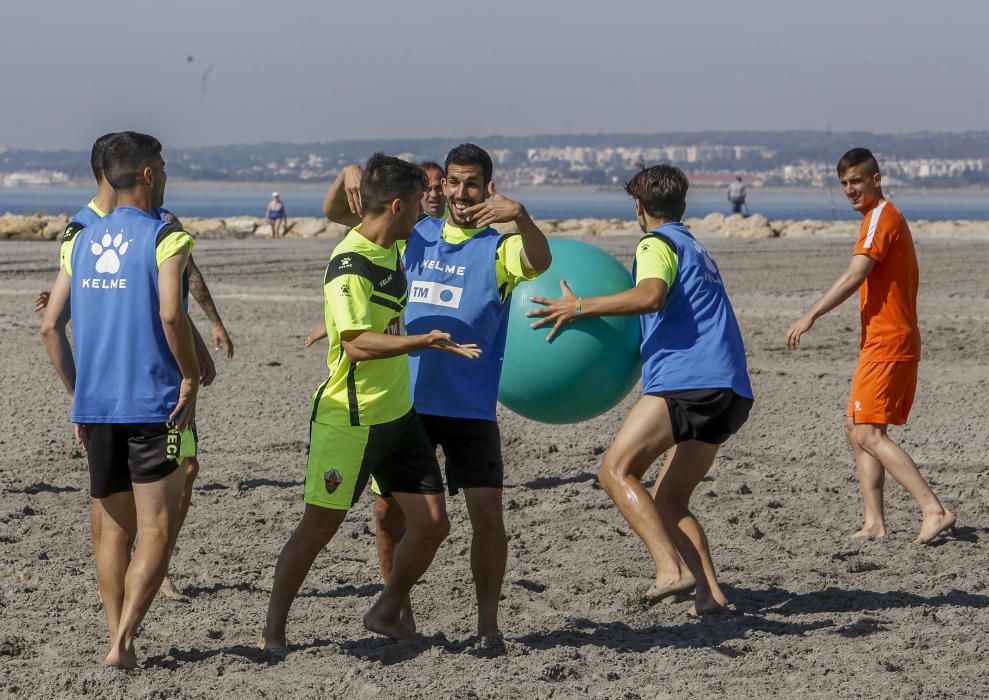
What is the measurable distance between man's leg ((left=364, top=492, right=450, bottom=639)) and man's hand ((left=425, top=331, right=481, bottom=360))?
1.93ft

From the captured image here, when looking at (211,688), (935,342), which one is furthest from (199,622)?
(935,342)

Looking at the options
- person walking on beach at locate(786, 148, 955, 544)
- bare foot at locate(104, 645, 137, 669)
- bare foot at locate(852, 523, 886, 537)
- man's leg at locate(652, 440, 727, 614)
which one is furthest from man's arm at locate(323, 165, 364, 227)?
bare foot at locate(852, 523, 886, 537)

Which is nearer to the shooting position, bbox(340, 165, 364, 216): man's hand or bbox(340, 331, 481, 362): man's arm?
bbox(340, 331, 481, 362): man's arm

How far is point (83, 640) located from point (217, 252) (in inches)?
942

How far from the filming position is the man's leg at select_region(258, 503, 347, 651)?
468 centimetres

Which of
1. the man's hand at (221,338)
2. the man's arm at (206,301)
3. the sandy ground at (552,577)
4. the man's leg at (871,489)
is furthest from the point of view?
the man's leg at (871,489)

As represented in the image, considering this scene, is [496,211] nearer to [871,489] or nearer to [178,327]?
[178,327]

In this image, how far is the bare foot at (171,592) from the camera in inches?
222

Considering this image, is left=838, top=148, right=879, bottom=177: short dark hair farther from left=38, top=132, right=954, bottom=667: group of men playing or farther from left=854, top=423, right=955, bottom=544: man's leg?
left=38, top=132, right=954, bottom=667: group of men playing

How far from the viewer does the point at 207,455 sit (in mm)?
8562

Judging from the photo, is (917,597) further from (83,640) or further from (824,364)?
(824,364)

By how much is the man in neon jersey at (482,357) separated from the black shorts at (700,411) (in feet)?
2.43

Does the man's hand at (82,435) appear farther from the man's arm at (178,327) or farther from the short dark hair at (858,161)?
the short dark hair at (858,161)

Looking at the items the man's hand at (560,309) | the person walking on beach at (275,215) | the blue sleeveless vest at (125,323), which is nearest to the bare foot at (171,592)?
the blue sleeveless vest at (125,323)
